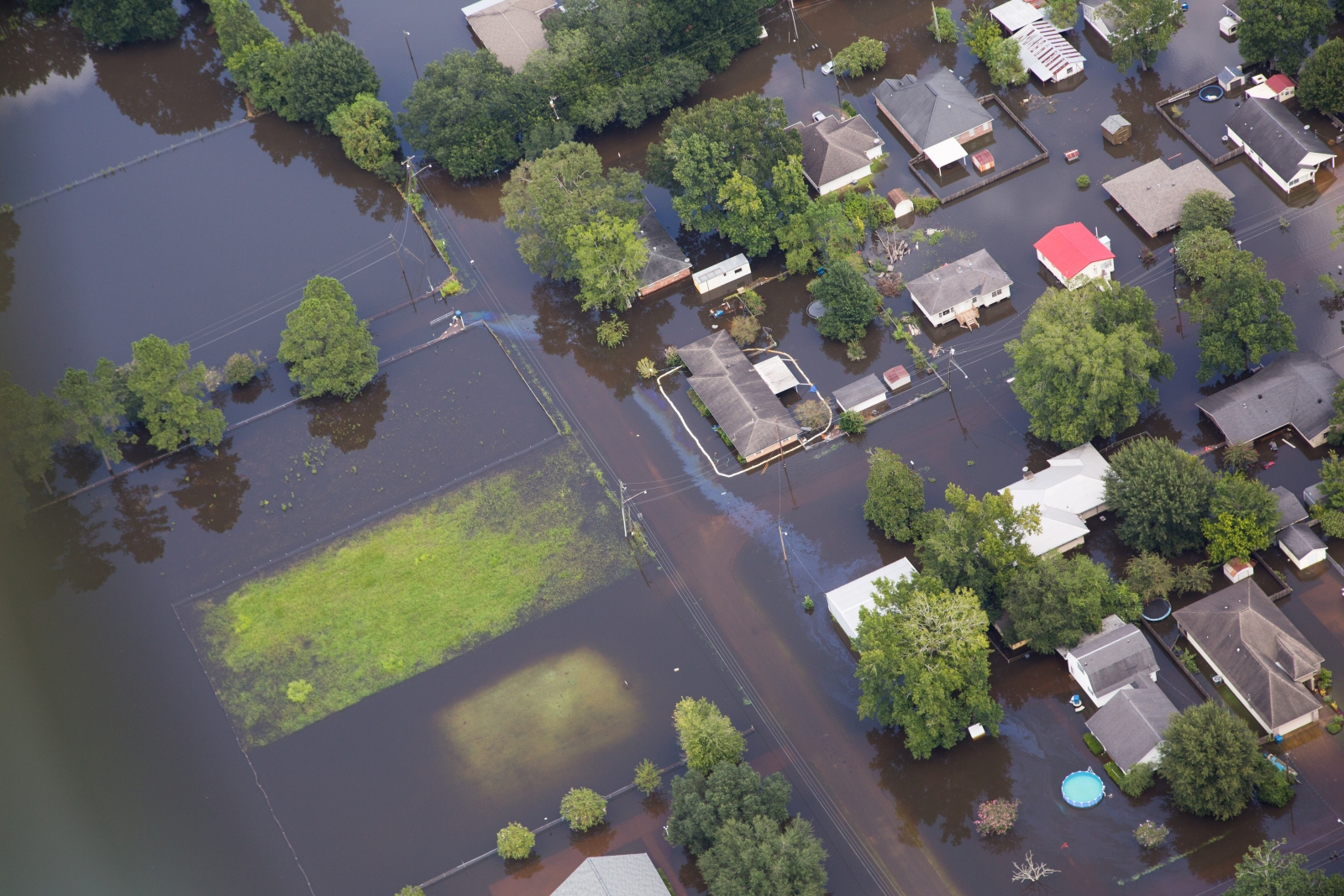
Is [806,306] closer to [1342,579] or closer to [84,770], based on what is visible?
[1342,579]

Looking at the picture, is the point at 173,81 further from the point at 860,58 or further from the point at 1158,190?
the point at 1158,190

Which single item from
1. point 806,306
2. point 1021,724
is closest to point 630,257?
point 806,306

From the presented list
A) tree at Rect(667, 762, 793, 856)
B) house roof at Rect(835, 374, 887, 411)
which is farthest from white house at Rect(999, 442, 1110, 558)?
tree at Rect(667, 762, 793, 856)

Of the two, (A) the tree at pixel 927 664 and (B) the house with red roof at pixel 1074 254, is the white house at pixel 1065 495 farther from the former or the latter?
(B) the house with red roof at pixel 1074 254

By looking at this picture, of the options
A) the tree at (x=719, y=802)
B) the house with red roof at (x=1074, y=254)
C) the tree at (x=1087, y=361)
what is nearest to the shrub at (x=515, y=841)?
the tree at (x=719, y=802)

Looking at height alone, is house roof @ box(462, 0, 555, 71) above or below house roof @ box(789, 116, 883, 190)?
above

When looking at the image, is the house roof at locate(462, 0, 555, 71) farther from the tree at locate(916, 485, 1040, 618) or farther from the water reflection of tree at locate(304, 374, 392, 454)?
the tree at locate(916, 485, 1040, 618)
